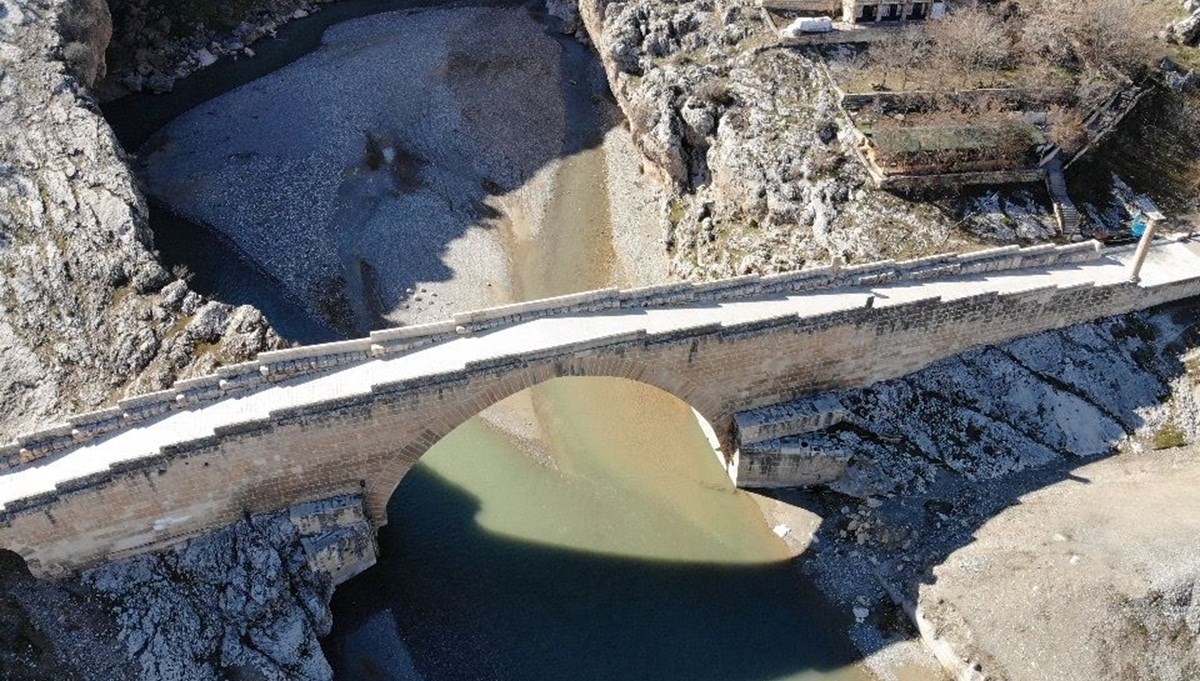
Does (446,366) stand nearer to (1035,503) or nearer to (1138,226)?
(1035,503)

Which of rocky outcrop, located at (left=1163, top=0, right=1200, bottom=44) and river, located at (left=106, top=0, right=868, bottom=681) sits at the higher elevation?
rocky outcrop, located at (left=1163, top=0, right=1200, bottom=44)

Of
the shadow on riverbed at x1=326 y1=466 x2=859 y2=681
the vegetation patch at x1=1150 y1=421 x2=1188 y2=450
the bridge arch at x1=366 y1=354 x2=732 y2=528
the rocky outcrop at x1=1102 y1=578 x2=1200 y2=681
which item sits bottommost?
the shadow on riverbed at x1=326 y1=466 x2=859 y2=681

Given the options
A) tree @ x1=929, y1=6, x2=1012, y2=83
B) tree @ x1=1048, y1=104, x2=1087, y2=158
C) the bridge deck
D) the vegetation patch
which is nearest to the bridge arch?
the bridge deck

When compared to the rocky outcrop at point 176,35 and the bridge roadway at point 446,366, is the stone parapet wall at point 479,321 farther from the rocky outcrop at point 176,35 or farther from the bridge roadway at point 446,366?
the rocky outcrop at point 176,35

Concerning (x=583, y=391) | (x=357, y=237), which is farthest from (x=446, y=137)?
(x=583, y=391)

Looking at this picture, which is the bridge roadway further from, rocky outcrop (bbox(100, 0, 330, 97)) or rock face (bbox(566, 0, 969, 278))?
rocky outcrop (bbox(100, 0, 330, 97))

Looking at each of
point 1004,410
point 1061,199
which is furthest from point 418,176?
point 1061,199
